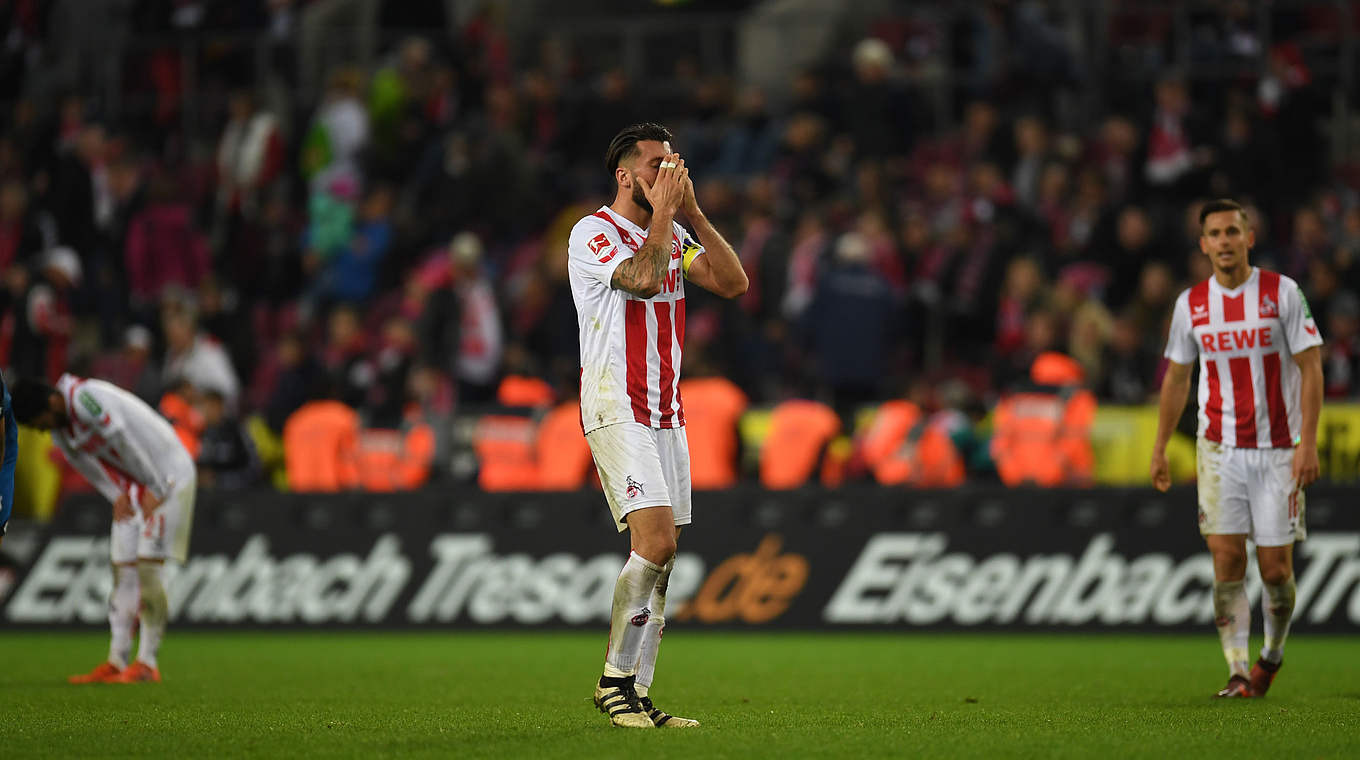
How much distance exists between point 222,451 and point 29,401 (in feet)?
22.3

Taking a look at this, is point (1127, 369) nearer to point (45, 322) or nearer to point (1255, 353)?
point (1255, 353)

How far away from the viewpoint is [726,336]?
1822 cm

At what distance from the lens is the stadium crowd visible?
56.4 feet

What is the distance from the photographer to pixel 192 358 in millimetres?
18359

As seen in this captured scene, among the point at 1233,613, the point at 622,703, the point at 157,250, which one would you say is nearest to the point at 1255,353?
the point at 1233,613

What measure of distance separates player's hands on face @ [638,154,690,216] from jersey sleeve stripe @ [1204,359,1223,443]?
336 centimetres

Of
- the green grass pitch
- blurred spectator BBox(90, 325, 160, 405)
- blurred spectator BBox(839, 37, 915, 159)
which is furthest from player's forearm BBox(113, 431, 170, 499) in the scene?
blurred spectator BBox(839, 37, 915, 159)

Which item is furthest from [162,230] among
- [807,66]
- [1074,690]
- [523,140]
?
[1074,690]

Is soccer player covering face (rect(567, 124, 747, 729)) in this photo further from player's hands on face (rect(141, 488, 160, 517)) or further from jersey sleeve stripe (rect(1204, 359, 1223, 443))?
player's hands on face (rect(141, 488, 160, 517))

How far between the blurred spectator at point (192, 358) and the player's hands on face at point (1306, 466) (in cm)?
1165

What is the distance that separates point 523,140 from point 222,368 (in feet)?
15.7

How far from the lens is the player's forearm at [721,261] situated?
780cm

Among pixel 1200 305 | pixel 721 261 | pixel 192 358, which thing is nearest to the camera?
pixel 721 261

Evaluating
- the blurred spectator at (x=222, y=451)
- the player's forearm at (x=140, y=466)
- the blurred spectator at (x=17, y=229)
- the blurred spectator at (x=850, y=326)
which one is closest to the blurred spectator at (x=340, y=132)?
the blurred spectator at (x=17, y=229)
